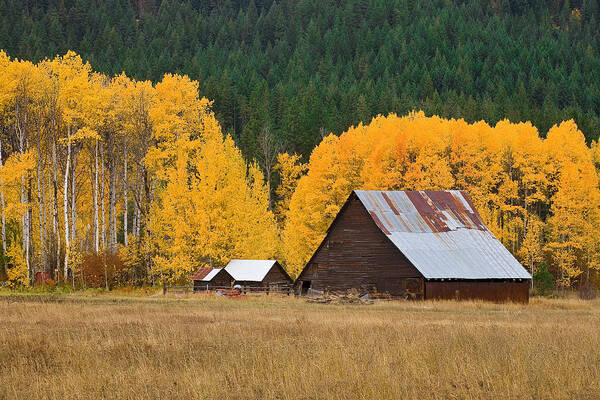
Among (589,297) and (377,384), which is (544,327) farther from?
(589,297)

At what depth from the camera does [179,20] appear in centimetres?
19962

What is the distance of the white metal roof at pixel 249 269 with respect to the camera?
183ft

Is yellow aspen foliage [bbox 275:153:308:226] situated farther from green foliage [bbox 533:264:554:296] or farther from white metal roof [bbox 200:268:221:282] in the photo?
green foliage [bbox 533:264:554:296]

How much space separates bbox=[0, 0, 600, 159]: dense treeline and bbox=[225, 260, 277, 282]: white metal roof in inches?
1571

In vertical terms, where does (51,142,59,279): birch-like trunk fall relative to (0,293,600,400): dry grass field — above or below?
above

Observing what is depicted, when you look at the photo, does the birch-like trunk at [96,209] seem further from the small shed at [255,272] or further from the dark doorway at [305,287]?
the dark doorway at [305,287]

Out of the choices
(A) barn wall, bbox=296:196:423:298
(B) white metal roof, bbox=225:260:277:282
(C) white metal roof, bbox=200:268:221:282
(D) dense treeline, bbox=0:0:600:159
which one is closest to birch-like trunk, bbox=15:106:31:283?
(C) white metal roof, bbox=200:268:221:282

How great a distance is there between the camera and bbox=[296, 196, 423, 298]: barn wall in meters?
49.4

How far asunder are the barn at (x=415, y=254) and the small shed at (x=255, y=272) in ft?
8.31

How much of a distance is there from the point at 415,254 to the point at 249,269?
13.6 m

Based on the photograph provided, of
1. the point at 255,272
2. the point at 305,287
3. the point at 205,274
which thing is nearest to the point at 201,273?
the point at 205,274

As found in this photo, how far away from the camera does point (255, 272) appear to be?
56.6 metres

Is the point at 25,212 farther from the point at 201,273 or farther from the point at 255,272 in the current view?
Answer: the point at 255,272

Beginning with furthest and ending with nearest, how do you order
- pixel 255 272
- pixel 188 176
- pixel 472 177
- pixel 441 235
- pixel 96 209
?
1. pixel 472 177
2. pixel 188 176
3. pixel 255 272
4. pixel 96 209
5. pixel 441 235
